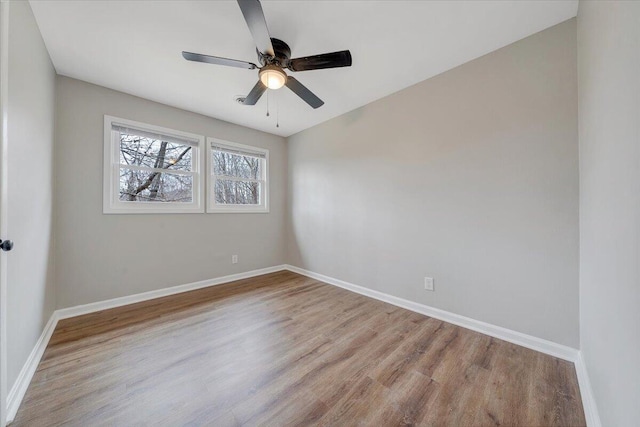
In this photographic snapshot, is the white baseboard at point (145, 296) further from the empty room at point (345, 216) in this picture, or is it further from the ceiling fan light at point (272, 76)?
the ceiling fan light at point (272, 76)

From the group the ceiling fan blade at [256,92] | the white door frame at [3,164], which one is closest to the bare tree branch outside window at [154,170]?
the ceiling fan blade at [256,92]

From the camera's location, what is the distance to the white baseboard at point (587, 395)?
1146 millimetres

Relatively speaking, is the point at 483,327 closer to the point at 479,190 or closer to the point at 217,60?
the point at 479,190

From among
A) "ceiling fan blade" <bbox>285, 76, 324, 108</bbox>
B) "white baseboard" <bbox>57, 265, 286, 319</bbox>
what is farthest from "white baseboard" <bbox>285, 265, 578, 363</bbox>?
"ceiling fan blade" <bbox>285, 76, 324, 108</bbox>

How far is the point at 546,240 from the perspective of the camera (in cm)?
174

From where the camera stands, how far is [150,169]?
2.91 meters

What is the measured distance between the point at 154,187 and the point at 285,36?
2447mm

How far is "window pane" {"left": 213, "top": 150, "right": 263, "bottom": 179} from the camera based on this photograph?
3.52 m

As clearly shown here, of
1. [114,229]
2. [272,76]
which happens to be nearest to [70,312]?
[114,229]

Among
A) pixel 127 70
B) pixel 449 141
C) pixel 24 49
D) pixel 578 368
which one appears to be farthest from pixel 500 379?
pixel 127 70

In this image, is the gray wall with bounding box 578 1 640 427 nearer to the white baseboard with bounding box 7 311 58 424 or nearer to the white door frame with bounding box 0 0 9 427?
the white door frame with bounding box 0 0 9 427

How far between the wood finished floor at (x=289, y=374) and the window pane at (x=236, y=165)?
212 cm

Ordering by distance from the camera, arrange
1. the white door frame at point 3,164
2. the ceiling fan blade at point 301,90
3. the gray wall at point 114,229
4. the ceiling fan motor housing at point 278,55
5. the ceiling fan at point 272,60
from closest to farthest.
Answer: the white door frame at point 3,164
the ceiling fan at point 272,60
the ceiling fan motor housing at point 278,55
the ceiling fan blade at point 301,90
the gray wall at point 114,229

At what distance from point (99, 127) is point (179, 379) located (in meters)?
2.77
